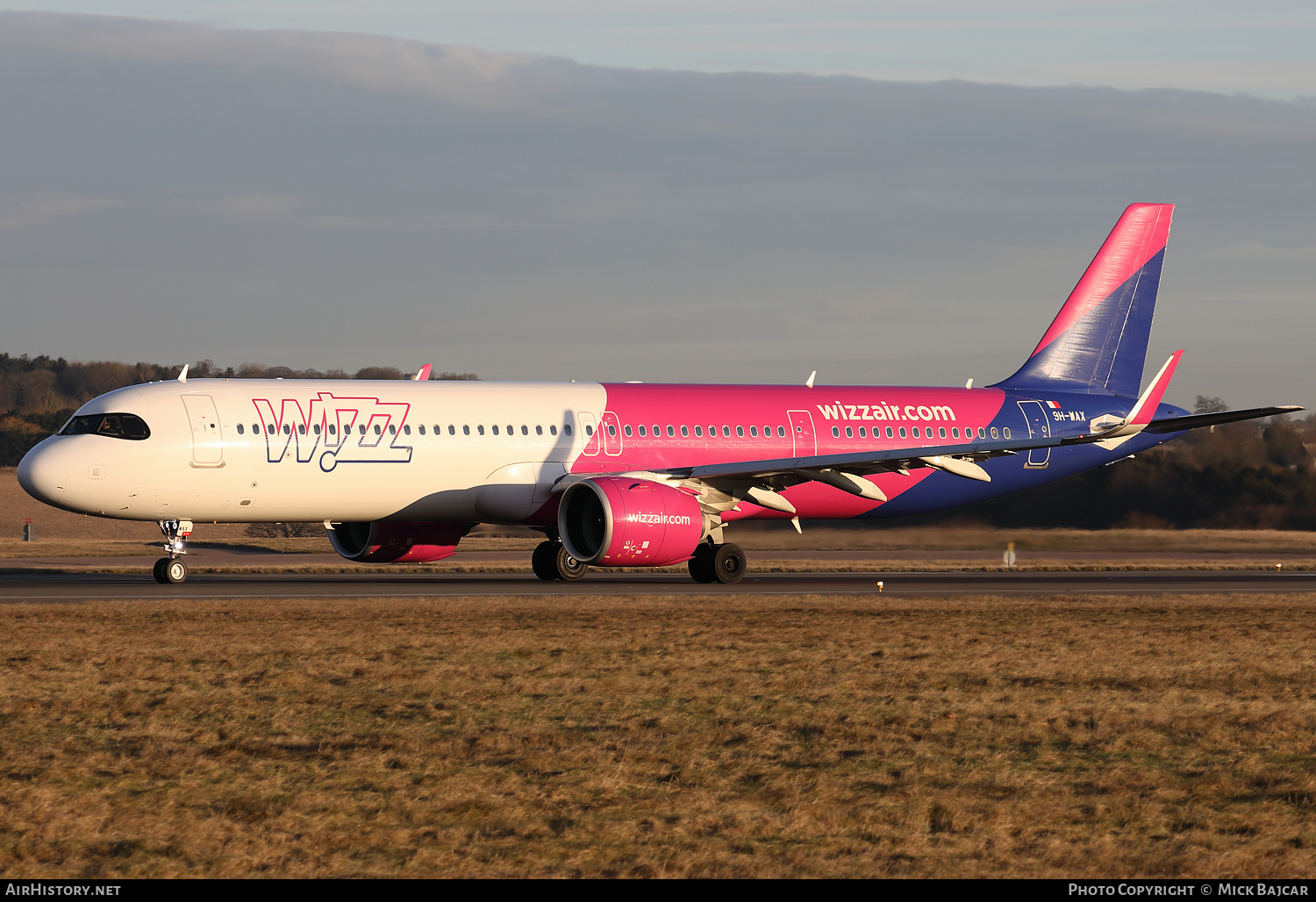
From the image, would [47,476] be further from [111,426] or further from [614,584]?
[614,584]

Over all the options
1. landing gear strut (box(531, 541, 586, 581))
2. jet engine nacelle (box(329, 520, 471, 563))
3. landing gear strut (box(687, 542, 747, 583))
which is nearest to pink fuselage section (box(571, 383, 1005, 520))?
landing gear strut (box(687, 542, 747, 583))

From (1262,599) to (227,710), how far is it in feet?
62.0

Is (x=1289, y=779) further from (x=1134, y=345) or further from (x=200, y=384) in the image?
(x=1134, y=345)

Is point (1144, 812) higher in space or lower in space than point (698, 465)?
lower

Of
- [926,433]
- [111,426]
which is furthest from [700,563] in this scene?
[111,426]

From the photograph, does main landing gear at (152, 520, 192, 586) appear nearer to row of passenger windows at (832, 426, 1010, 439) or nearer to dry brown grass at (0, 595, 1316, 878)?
dry brown grass at (0, 595, 1316, 878)

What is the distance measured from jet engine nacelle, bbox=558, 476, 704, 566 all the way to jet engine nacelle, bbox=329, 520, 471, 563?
3.45 metres

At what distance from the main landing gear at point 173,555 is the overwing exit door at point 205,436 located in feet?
5.25

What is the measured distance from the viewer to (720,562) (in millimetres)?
29516

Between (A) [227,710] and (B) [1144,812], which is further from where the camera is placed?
(A) [227,710]

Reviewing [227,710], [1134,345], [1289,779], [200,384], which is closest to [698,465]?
[200,384]

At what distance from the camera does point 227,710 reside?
40.2ft
